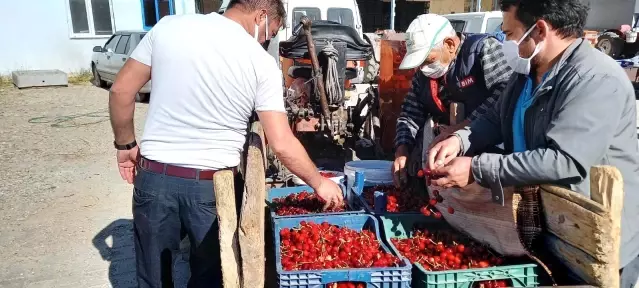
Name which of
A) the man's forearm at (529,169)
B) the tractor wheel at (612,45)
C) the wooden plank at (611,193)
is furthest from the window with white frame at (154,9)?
the wooden plank at (611,193)

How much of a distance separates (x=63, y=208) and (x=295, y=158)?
416 centimetres

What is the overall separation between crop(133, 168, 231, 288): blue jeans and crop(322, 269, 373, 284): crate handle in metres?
0.77

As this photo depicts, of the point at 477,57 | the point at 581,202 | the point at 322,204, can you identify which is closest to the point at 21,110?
the point at 322,204

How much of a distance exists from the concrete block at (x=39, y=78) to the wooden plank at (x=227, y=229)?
53.4 ft

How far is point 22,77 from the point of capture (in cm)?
1553

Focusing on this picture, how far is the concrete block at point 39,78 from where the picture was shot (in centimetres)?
1563

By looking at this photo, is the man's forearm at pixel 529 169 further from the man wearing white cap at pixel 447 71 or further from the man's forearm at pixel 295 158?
the man wearing white cap at pixel 447 71

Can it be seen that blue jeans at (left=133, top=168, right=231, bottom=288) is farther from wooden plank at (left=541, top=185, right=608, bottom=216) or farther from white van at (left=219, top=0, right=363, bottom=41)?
white van at (left=219, top=0, right=363, bottom=41)

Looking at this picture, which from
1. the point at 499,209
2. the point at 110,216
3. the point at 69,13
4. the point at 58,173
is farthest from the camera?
the point at 69,13

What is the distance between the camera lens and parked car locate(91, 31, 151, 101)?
545 inches

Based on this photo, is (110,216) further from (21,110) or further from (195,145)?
(21,110)

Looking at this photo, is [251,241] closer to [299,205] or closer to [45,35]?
[299,205]

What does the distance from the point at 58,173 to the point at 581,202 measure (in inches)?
270

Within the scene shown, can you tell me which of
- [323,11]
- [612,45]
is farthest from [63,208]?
[612,45]
